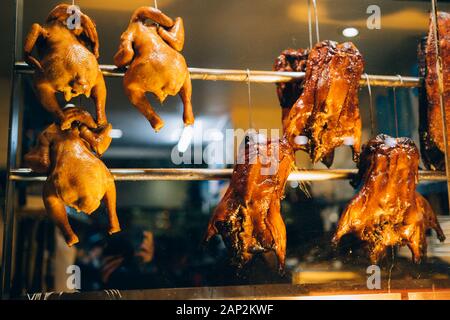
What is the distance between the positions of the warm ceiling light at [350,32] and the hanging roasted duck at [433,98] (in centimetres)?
42

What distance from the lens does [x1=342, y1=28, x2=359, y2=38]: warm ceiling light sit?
2.92 meters

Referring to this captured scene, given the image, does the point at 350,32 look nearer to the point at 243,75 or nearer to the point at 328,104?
the point at 328,104

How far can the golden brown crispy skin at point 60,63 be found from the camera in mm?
2016

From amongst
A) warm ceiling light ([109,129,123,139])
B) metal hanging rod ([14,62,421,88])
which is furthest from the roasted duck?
warm ceiling light ([109,129,123,139])

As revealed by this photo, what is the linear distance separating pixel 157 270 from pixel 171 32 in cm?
121

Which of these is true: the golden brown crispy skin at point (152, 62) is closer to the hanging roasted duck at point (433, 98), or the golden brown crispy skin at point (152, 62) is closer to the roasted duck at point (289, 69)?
the roasted duck at point (289, 69)

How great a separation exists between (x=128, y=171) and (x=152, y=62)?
0.49 meters

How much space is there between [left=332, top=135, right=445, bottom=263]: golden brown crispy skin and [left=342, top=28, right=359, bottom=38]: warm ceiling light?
852 mm

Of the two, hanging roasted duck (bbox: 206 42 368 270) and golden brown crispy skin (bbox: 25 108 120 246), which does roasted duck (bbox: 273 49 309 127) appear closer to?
hanging roasted duck (bbox: 206 42 368 270)

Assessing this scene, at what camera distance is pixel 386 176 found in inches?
91.1

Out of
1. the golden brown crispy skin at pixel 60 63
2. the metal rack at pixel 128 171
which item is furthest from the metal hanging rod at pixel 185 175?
the golden brown crispy skin at pixel 60 63

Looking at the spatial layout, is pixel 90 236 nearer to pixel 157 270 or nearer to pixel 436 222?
pixel 157 270

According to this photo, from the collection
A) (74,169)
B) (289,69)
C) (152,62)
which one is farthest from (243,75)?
(74,169)

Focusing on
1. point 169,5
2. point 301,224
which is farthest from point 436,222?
point 169,5
